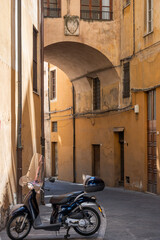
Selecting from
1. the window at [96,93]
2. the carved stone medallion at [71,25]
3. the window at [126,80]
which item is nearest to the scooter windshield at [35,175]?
the window at [126,80]

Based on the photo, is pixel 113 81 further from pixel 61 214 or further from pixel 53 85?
pixel 61 214

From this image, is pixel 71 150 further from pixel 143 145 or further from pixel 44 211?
pixel 44 211

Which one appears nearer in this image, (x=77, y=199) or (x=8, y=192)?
(x=77, y=199)

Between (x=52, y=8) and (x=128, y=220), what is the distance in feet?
37.1

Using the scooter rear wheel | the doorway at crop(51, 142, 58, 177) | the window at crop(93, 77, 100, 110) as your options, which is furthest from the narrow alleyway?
the doorway at crop(51, 142, 58, 177)

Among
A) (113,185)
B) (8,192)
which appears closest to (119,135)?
(113,185)

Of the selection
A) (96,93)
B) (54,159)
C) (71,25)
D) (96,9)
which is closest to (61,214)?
(71,25)

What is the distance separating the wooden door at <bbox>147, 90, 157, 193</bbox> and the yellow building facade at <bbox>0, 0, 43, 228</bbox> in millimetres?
4089

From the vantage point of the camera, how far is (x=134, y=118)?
17453mm

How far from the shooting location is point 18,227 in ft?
25.6

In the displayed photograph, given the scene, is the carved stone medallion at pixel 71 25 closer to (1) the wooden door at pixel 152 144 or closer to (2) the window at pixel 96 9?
(2) the window at pixel 96 9

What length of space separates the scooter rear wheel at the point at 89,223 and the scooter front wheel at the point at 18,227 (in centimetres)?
88

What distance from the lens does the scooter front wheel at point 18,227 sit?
770cm

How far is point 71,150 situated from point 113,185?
202 inches
